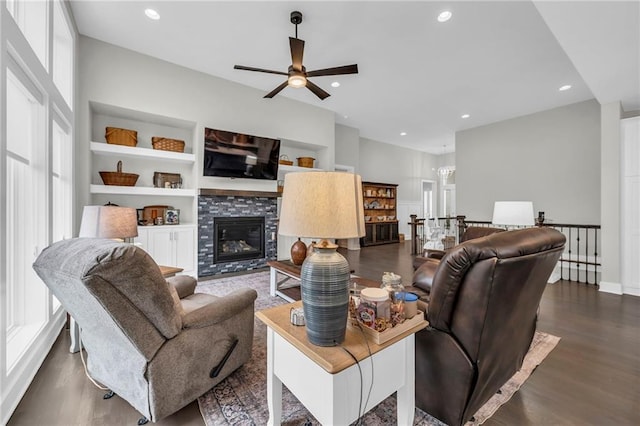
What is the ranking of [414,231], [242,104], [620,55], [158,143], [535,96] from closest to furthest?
[620,55], [158,143], [242,104], [535,96], [414,231]

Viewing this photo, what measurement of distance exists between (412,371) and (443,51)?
398cm

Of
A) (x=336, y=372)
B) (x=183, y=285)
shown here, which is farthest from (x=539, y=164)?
(x=183, y=285)

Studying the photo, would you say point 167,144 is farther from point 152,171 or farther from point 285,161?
point 285,161

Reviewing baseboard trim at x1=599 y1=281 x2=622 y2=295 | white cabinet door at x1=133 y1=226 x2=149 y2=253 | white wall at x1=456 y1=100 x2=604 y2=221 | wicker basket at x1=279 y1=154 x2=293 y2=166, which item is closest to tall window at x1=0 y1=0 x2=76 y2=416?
white cabinet door at x1=133 y1=226 x2=149 y2=253

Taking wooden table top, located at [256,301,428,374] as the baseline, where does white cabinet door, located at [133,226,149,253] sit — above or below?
above

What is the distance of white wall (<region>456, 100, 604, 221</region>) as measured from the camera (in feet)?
17.4

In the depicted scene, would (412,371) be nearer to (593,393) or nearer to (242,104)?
(593,393)

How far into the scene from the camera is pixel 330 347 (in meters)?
1.07

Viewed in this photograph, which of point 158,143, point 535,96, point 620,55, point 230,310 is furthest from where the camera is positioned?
point 535,96

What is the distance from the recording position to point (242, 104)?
188 inches

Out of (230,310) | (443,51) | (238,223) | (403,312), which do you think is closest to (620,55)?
(443,51)

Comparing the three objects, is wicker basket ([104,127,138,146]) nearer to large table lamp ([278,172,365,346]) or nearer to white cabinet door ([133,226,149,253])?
white cabinet door ([133,226,149,253])

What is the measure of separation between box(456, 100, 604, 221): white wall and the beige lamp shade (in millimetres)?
7175

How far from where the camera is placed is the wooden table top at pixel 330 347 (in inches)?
39.0
